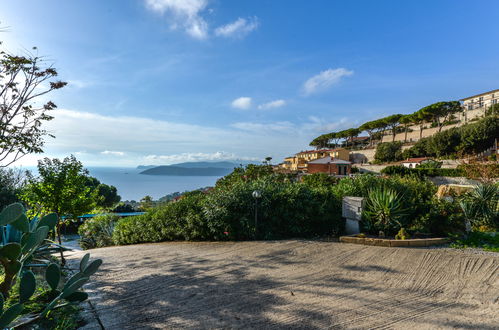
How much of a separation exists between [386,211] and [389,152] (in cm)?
4520

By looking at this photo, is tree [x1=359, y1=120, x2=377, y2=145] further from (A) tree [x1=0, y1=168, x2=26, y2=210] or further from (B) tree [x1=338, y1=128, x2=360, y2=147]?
(A) tree [x1=0, y1=168, x2=26, y2=210]

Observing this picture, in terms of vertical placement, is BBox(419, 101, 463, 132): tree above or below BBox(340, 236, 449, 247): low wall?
above

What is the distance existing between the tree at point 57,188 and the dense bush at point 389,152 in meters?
48.0

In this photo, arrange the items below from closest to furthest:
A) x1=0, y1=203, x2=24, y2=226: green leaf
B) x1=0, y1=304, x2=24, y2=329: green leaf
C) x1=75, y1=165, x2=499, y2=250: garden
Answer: x1=0, y1=304, x2=24, y2=329: green leaf, x1=0, y1=203, x2=24, y2=226: green leaf, x1=75, y1=165, x2=499, y2=250: garden

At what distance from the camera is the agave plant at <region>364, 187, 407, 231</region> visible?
6.30m

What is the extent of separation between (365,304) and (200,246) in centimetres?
411

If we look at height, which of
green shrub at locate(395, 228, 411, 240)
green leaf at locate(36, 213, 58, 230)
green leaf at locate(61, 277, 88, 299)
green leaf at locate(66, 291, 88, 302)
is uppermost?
green leaf at locate(36, 213, 58, 230)

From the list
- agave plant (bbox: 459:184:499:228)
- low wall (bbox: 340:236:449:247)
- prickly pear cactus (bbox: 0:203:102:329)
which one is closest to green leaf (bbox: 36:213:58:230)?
prickly pear cactus (bbox: 0:203:102:329)

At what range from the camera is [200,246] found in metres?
6.30

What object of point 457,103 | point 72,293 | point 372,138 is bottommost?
point 72,293

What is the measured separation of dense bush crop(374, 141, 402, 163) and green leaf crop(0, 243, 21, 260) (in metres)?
50.2

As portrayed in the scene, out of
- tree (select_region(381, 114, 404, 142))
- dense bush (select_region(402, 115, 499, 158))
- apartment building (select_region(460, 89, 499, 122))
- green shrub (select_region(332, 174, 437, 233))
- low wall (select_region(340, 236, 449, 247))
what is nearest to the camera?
low wall (select_region(340, 236, 449, 247))

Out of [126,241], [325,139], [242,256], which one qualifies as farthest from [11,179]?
[325,139]

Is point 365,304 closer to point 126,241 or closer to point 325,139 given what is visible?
point 126,241
